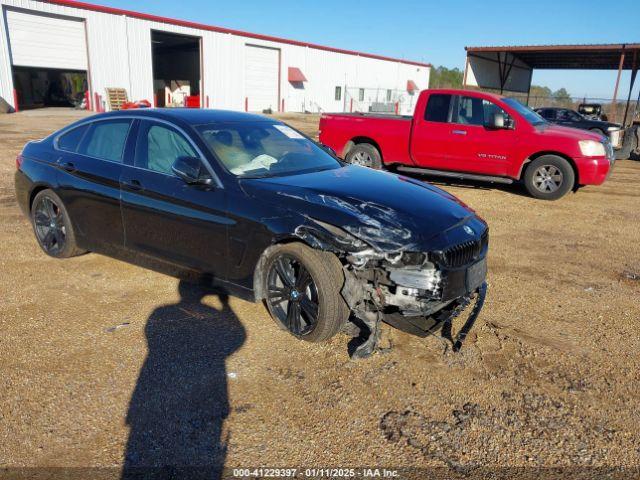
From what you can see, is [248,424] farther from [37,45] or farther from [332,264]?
[37,45]

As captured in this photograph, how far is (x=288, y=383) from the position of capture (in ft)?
10.7

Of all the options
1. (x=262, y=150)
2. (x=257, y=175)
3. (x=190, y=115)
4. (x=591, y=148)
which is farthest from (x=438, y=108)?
(x=257, y=175)

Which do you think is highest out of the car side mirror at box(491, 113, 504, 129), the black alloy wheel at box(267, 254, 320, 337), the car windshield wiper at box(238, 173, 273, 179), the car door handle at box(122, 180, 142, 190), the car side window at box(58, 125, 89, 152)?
the car side mirror at box(491, 113, 504, 129)

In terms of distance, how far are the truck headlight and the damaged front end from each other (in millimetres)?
6445

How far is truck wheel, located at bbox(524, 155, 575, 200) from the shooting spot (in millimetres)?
8961

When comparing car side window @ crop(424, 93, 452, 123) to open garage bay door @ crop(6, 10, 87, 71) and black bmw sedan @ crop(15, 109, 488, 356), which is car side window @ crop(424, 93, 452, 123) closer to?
black bmw sedan @ crop(15, 109, 488, 356)

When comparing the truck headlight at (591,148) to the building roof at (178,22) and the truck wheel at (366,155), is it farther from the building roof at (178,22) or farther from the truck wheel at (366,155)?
the building roof at (178,22)

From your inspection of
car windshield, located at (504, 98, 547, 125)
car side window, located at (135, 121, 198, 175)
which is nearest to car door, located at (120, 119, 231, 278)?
car side window, located at (135, 121, 198, 175)

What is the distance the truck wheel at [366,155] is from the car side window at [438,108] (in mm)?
1243

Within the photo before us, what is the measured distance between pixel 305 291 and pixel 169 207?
1406 mm

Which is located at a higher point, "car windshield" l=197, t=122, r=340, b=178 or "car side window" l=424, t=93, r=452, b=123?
"car side window" l=424, t=93, r=452, b=123

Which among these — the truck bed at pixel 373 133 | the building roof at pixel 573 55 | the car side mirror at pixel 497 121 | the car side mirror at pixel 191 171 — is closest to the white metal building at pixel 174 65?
the building roof at pixel 573 55

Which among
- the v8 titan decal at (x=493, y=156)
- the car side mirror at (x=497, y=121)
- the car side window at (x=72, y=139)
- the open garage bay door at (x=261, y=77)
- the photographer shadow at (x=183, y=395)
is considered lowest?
the photographer shadow at (x=183, y=395)

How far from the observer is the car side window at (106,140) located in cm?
462
